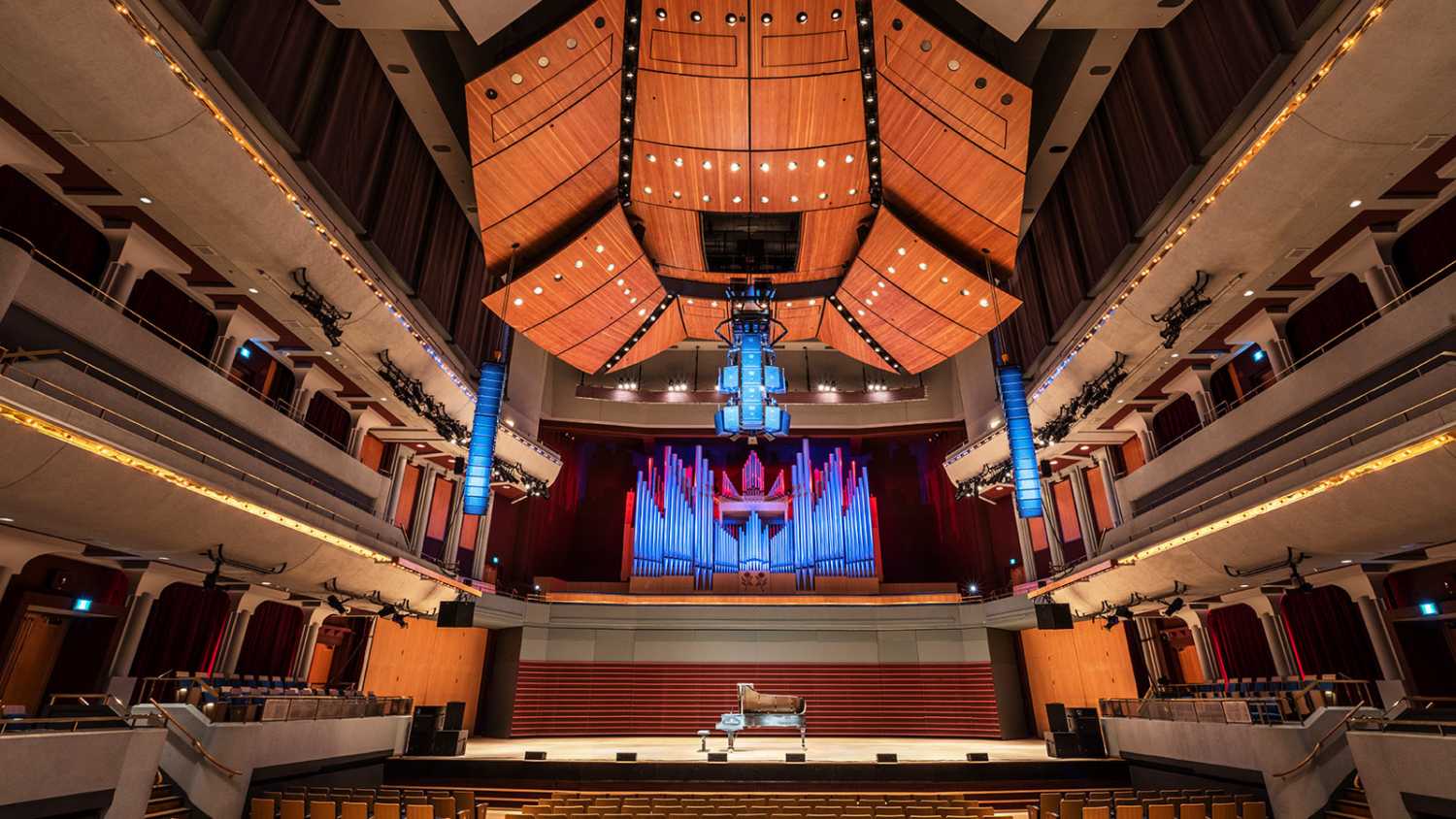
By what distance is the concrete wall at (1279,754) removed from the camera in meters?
7.75

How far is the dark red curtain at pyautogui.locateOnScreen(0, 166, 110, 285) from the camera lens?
7492 millimetres

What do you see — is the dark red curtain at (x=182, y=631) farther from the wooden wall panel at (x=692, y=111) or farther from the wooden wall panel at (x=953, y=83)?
the wooden wall panel at (x=953, y=83)

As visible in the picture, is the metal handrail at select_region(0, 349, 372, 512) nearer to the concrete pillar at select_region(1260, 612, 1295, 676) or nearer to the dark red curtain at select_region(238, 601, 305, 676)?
the dark red curtain at select_region(238, 601, 305, 676)

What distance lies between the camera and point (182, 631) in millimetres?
11008

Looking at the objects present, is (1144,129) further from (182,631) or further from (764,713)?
(182,631)

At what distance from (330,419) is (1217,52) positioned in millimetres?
15415

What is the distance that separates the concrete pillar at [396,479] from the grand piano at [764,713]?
333 inches

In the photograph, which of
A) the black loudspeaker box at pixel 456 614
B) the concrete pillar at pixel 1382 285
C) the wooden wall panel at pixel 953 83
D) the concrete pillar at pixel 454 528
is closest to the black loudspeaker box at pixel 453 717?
the black loudspeaker box at pixel 456 614

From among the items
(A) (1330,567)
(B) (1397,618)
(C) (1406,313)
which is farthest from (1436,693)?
(C) (1406,313)

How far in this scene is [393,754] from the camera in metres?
11.1

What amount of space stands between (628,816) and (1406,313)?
31.6 ft

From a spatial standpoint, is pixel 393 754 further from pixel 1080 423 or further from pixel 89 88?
pixel 1080 423

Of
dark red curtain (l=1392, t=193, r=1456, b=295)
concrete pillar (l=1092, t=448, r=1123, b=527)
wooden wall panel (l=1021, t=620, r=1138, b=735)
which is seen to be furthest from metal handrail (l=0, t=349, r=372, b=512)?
wooden wall panel (l=1021, t=620, r=1138, b=735)

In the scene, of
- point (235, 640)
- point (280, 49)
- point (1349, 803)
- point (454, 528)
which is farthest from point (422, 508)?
point (1349, 803)
